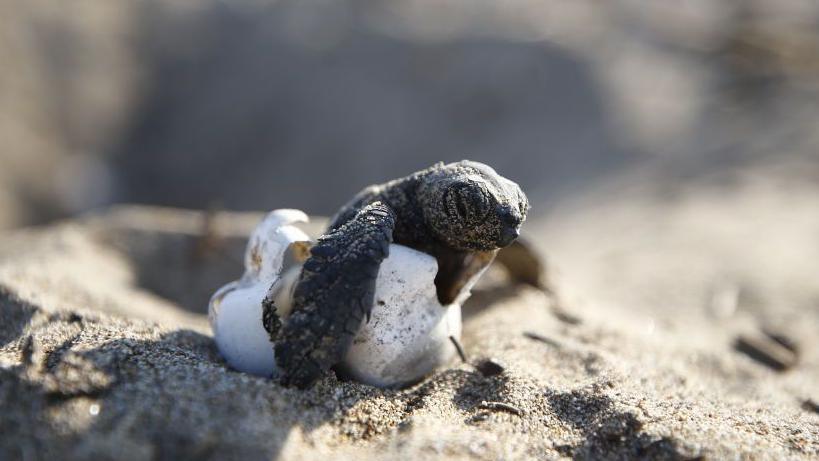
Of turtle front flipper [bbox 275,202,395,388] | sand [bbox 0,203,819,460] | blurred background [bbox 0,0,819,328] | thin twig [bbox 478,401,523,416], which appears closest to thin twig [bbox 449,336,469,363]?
sand [bbox 0,203,819,460]

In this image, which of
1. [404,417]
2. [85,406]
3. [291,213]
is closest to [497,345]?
[404,417]

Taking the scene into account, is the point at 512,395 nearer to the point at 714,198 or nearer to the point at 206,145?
the point at 714,198

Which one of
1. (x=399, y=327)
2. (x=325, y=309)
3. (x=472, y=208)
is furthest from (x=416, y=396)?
(x=472, y=208)

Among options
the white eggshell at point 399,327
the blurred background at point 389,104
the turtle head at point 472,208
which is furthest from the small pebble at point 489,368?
the blurred background at point 389,104

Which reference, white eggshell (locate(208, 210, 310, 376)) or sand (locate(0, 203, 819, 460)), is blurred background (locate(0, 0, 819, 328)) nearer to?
sand (locate(0, 203, 819, 460))

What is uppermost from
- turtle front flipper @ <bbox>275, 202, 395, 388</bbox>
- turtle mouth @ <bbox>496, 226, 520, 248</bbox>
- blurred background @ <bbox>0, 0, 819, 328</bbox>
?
turtle mouth @ <bbox>496, 226, 520, 248</bbox>

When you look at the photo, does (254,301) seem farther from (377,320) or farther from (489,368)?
(489,368)
